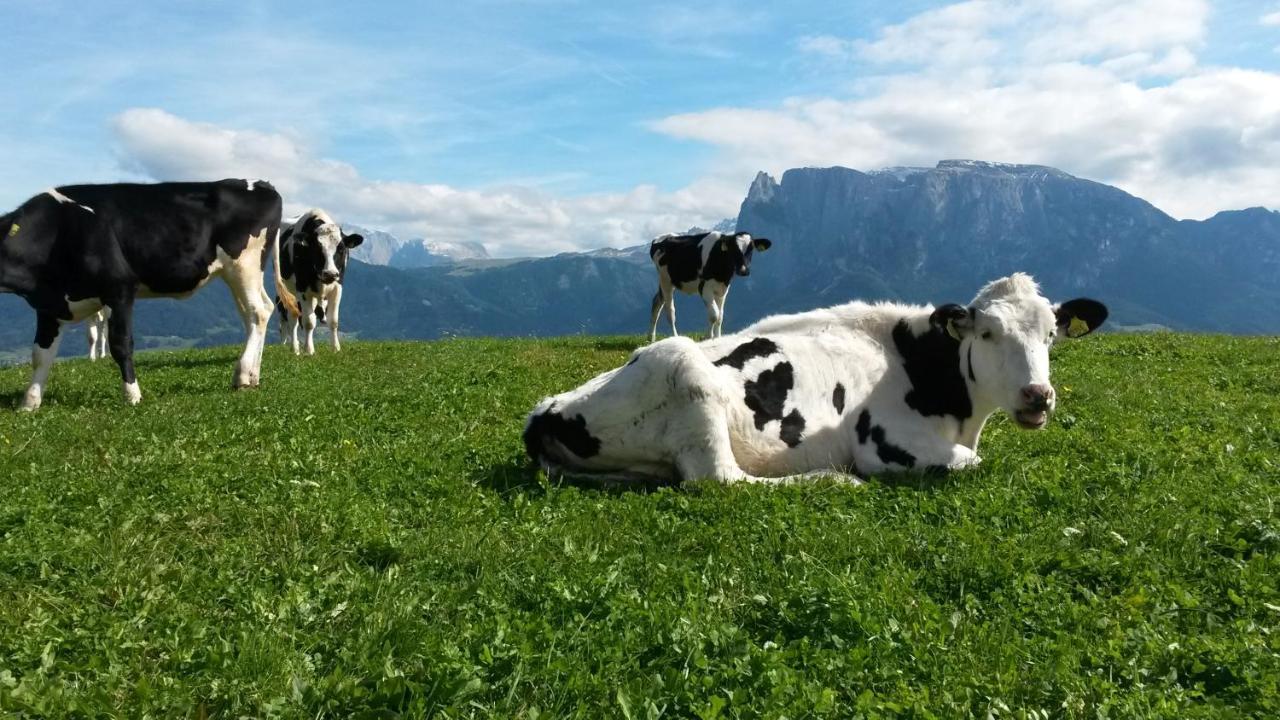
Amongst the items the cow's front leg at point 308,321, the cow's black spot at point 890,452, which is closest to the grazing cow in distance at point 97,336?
the cow's front leg at point 308,321

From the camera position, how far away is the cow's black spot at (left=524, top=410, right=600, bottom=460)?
28.0 feet

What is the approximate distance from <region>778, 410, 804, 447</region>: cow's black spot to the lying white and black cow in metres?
0.01

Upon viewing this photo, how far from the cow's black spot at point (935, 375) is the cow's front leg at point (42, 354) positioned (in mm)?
13387

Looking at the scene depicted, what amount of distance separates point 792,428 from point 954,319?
2.16 meters

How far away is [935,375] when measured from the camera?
9.14 metres

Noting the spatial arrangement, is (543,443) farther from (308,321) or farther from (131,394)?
(308,321)

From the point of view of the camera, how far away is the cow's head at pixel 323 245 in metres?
23.3

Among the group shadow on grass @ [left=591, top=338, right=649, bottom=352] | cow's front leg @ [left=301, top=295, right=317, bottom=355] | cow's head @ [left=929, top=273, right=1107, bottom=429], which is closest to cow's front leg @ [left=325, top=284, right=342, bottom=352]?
cow's front leg @ [left=301, top=295, right=317, bottom=355]

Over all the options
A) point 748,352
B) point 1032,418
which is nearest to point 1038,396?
point 1032,418

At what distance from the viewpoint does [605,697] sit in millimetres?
4047

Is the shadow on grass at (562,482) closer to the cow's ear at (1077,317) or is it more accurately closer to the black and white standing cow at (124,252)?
the cow's ear at (1077,317)

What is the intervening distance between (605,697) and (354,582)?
2.16m

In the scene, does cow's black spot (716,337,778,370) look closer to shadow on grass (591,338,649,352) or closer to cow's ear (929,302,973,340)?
cow's ear (929,302,973,340)

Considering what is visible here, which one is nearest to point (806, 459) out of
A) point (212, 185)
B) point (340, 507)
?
point (340, 507)
